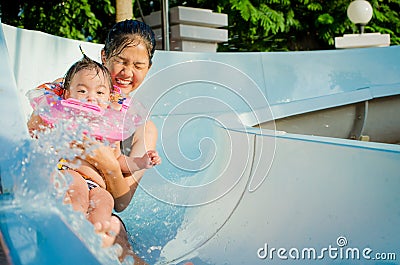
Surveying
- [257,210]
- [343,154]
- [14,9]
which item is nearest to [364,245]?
[343,154]

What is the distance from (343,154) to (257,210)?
16.4 inches

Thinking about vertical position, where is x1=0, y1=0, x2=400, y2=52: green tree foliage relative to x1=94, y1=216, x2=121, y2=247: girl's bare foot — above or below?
above

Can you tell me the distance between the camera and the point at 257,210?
2.13m

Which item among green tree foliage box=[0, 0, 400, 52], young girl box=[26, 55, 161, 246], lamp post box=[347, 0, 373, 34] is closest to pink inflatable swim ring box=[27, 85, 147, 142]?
young girl box=[26, 55, 161, 246]

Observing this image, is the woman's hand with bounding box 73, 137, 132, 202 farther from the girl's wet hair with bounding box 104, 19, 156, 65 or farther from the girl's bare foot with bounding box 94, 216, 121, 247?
the girl's wet hair with bounding box 104, 19, 156, 65

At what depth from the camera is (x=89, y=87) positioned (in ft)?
6.02

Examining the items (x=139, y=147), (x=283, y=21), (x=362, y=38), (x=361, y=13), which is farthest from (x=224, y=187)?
(x=283, y=21)

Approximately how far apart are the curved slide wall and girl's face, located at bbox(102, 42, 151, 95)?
0.18 feet

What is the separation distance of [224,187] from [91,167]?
2.00ft

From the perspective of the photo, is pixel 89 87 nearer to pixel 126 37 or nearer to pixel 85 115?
pixel 85 115

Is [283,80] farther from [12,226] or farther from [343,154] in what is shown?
[12,226]

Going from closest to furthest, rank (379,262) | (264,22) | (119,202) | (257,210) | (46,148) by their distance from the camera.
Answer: (46,148) < (379,262) < (119,202) < (257,210) < (264,22)

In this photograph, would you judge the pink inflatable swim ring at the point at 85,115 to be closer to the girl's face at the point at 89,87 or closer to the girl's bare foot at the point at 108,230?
the girl's face at the point at 89,87

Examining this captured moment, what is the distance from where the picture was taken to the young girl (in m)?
1.69
